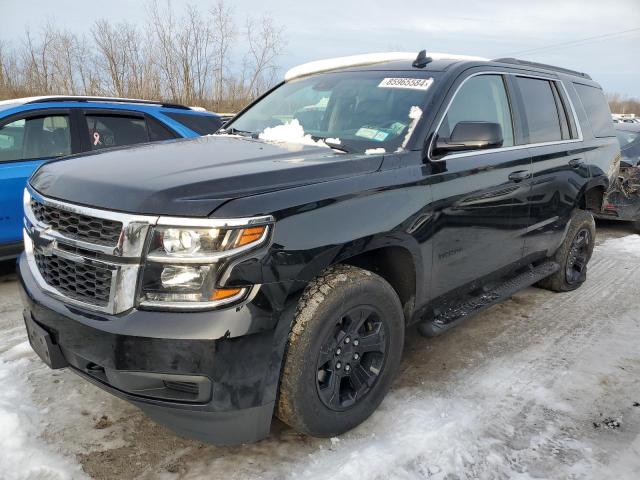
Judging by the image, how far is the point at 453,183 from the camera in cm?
304

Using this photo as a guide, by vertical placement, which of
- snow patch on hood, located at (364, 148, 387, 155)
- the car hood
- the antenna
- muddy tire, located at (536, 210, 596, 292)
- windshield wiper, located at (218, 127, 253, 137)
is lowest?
muddy tire, located at (536, 210, 596, 292)

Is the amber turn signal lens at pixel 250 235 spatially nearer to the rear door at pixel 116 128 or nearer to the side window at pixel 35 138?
the rear door at pixel 116 128

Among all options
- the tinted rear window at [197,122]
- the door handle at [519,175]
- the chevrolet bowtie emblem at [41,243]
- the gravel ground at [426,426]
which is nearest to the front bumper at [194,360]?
the chevrolet bowtie emblem at [41,243]

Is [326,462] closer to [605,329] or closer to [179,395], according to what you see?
[179,395]

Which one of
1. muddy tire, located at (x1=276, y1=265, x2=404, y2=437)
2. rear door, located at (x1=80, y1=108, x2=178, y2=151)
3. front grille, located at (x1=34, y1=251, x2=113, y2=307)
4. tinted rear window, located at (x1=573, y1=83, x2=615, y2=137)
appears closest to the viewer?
front grille, located at (x1=34, y1=251, x2=113, y2=307)

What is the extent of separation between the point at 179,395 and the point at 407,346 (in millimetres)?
2059

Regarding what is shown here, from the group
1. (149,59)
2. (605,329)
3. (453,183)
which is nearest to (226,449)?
(453,183)

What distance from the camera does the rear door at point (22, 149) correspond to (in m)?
4.65

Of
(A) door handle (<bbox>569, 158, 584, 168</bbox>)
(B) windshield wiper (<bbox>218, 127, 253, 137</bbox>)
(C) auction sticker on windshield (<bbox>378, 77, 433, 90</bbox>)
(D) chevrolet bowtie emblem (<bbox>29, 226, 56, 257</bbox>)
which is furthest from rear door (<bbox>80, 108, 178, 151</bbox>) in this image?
(A) door handle (<bbox>569, 158, 584, 168</bbox>)

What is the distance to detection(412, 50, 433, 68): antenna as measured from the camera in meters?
3.39

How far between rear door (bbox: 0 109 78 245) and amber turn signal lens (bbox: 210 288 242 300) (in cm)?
351

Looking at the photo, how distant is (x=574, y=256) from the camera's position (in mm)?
5020

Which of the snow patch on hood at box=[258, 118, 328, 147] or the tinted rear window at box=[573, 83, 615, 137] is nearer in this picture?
the snow patch on hood at box=[258, 118, 328, 147]

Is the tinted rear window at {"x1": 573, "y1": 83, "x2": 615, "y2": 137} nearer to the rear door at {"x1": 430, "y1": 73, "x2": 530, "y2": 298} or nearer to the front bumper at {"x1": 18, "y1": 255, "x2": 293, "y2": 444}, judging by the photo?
the rear door at {"x1": 430, "y1": 73, "x2": 530, "y2": 298}
